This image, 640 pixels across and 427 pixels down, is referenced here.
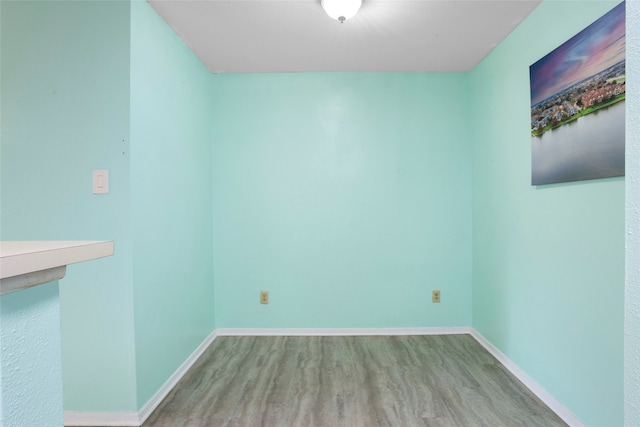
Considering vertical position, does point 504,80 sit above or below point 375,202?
above

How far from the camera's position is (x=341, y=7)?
5.81 feet

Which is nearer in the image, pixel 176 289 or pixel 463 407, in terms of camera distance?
pixel 463 407

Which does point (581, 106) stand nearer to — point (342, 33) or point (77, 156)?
point (342, 33)

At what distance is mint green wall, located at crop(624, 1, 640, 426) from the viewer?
49cm

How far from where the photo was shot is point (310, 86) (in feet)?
9.23

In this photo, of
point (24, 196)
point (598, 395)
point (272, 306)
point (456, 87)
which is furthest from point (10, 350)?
point (456, 87)

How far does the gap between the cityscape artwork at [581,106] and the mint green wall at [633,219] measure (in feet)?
3.60

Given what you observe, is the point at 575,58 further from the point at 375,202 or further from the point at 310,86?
the point at 310,86

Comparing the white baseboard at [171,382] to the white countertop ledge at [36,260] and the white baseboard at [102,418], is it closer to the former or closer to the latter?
the white baseboard at [102,418]

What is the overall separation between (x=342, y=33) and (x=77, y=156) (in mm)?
1700

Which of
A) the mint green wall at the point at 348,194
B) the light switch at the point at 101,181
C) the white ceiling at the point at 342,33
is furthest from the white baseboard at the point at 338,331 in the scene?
the white ceiling at the point at 342,33

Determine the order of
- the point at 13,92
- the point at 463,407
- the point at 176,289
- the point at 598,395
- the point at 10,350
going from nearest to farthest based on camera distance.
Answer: the point at 10,350
the point at 598,395
the point at 13,92
the point at 463,407
the point at 176,289

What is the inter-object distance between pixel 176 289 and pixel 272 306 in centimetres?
95

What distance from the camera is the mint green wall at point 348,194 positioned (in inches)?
111
